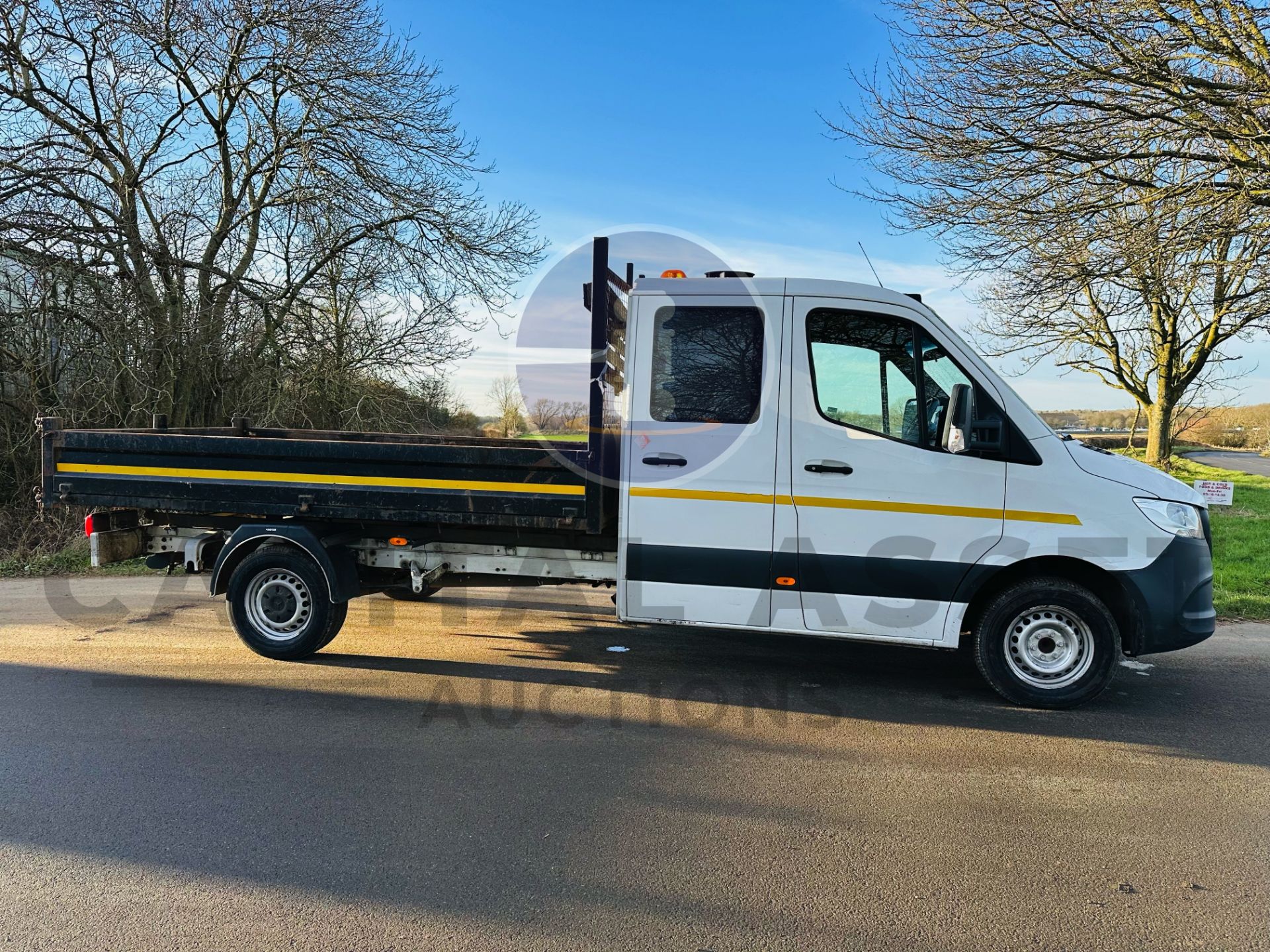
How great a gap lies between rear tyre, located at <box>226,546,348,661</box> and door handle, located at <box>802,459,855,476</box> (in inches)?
134

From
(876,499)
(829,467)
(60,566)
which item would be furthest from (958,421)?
(60,566)

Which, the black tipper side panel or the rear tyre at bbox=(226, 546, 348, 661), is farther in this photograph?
the rear tyre at bbox=(226, 546, 348, 661)

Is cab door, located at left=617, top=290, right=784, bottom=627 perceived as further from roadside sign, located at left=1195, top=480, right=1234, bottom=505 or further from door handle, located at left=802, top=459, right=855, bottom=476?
roadside sign, located at left=1195, top=480, right=1234, bottom=505

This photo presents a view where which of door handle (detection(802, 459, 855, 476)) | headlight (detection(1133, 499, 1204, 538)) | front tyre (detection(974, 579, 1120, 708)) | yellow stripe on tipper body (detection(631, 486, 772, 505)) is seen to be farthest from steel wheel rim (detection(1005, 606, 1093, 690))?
yellow stripe on tipper body (detection(631, 486, 772, 505))

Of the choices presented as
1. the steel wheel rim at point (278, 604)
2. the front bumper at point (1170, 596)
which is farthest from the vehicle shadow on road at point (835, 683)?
the front bumper at point (1170, 596)

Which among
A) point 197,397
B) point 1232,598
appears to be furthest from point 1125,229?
point 197,397

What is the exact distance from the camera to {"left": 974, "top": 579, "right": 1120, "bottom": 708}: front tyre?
4781mm

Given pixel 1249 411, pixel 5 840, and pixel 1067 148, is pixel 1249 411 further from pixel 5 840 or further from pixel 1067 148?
pixel 5 840

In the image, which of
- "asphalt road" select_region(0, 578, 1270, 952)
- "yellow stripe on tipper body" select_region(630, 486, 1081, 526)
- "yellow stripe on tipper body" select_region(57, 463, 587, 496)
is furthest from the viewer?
"yellow stripe on tipper body" select_region(57, 463, 587, 496)

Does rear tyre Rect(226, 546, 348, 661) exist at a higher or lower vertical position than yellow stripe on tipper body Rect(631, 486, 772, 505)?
lower

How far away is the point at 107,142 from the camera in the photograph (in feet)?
44.2

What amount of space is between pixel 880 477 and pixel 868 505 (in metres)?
0.19

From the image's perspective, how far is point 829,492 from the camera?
16.0 ft

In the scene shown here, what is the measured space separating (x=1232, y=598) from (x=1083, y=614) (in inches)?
176
